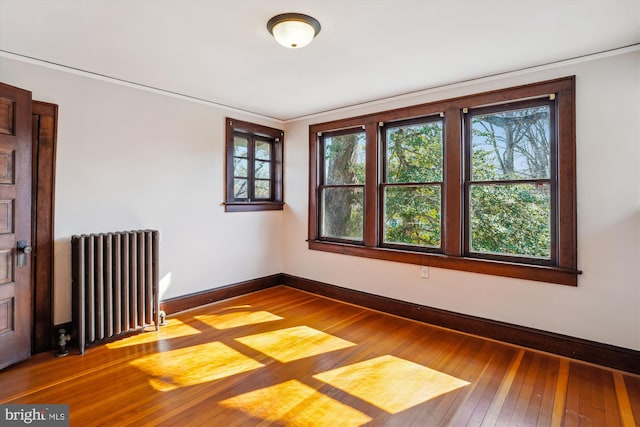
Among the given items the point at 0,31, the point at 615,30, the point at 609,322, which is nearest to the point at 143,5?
the point at 0,31

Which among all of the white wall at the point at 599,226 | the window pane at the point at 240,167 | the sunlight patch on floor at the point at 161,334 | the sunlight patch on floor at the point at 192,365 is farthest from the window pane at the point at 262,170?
the white wall at the point at 599,226

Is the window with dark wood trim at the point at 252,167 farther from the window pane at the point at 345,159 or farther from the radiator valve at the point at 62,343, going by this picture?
the radiator valve at the point at 62,343

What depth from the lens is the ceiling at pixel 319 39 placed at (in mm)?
2049

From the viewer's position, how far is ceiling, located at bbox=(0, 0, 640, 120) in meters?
2.05

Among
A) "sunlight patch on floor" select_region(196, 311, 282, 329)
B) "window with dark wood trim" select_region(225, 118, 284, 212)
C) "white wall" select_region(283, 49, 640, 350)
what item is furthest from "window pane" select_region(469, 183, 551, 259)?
"window with dark wood trim" select_region(225, 118, 284, 212)

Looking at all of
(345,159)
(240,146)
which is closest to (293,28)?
(345,159)

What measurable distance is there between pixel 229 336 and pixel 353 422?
162 centimetres

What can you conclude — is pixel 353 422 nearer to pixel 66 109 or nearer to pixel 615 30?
pixel 615 30

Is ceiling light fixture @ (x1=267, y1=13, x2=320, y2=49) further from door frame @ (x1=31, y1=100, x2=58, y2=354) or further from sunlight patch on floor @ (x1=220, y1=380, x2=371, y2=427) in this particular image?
sunlight patch on floor @ (x1=220, y1=380, x2=371, y2=427)

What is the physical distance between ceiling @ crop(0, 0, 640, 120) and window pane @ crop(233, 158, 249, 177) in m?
1.18

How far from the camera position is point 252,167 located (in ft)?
15.3

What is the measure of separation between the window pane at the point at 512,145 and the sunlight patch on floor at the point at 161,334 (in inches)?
130

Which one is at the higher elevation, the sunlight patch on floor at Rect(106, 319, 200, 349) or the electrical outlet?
the electrical outlet

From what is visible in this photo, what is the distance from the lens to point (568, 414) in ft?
6.73
